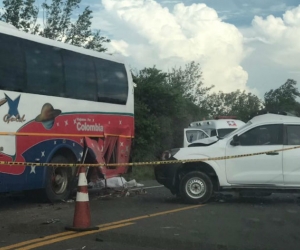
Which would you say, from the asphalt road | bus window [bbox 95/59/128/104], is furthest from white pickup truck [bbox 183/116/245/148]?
the asphalt road

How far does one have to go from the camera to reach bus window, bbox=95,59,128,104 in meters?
14.5

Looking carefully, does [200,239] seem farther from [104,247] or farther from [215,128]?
[215,128]

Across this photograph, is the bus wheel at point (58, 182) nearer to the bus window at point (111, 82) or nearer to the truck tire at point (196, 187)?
the bus window at point (111, 82)

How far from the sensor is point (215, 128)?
80.4 feet

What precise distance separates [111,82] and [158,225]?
6060 mm

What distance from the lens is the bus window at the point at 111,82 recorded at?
47.6ft

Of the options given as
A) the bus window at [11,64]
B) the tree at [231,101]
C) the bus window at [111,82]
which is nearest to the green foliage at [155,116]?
the bus window at [111,82]

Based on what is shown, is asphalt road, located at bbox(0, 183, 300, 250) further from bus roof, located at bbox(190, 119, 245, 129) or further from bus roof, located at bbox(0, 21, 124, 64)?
bus roof, located at bbox(190, 119, 245, 129)

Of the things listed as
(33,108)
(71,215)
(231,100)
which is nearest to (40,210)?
(71,215)

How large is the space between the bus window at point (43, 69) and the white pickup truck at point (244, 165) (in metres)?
2.98

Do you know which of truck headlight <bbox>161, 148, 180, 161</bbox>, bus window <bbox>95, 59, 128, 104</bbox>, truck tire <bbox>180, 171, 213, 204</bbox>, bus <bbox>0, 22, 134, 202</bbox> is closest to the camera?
bus <bbox>0, 22, 134, 202</bbox>

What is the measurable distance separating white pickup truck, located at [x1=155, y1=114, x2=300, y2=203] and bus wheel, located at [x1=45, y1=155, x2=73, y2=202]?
88.8 inches

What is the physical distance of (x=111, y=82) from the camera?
49.0 ft

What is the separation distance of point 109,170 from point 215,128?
34.0 feet
